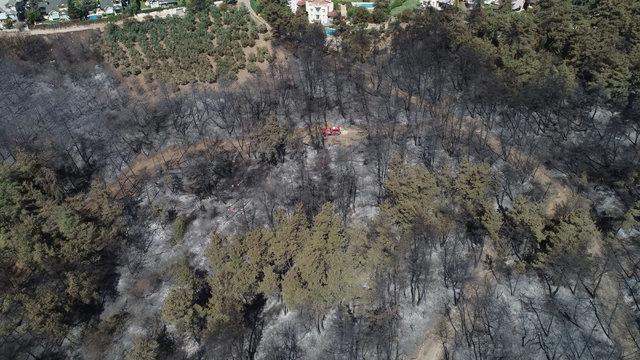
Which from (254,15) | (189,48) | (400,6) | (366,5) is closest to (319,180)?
(189,48)

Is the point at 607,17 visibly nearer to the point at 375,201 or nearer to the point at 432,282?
the point at 375,201

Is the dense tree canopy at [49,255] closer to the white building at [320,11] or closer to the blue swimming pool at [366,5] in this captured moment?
the white building at [320,11]

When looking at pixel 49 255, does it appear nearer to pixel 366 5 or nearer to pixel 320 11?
pixel 320 11

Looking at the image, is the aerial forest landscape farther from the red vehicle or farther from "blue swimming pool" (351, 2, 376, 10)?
"blue swimming pool" (351, 2, 376, 10)

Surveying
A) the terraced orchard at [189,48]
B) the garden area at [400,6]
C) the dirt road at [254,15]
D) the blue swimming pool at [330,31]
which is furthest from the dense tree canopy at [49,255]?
the garden area at [400,6]

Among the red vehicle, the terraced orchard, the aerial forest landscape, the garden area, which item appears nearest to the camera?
the aerial forest landscape

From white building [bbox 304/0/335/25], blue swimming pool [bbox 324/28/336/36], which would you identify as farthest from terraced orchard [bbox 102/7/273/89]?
blue swimming pool [bbox 324/28/336/36]
